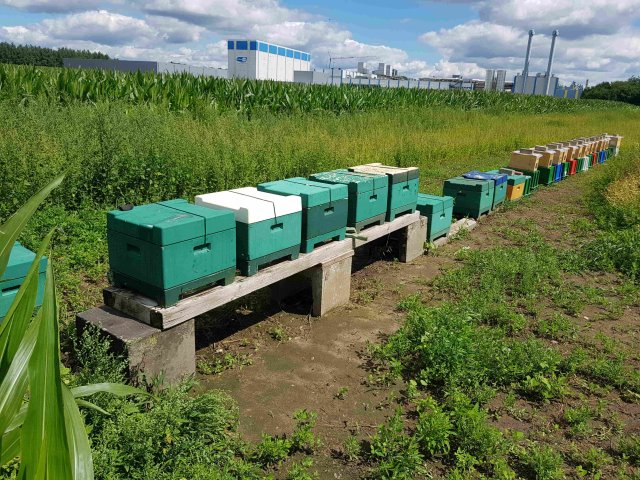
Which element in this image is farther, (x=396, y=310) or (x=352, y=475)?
(x=396, y=310)

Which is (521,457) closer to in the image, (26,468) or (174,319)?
(174,319)

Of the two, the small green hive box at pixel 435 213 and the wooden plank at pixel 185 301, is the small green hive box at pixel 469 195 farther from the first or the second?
the wooden plank at pixel 185 301

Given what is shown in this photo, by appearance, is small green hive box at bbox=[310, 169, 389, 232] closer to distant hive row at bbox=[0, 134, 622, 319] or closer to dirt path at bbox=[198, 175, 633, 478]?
distant hive row at bbox=[0, 134, 622, 319]

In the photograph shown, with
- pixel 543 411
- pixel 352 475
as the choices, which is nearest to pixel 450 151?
pixel 543 411

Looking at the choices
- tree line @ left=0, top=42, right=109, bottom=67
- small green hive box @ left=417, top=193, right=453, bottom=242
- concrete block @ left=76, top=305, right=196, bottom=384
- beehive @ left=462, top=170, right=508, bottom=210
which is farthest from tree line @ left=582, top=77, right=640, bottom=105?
concrete block @ left=76, top=305, right=196, bottom=384

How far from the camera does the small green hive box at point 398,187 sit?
20.0ft

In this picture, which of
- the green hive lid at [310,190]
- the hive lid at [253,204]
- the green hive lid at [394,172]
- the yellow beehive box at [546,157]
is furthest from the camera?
the yellow beehive box at [546,157]

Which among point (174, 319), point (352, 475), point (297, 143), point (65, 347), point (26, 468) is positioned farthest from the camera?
point (297, 143)

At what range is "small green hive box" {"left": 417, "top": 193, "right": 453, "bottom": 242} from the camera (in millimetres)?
7320

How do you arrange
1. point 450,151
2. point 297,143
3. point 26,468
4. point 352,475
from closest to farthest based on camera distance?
point 26,468 < point 352,475 < point 297,143 < point 450,151

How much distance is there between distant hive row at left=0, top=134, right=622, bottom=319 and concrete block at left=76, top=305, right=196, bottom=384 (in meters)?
0.23

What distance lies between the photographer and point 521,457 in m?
3.35

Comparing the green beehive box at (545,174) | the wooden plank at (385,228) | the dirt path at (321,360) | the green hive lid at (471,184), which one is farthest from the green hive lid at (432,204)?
the green beehive box at (545,174)

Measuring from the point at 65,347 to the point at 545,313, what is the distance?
15.3 feet
